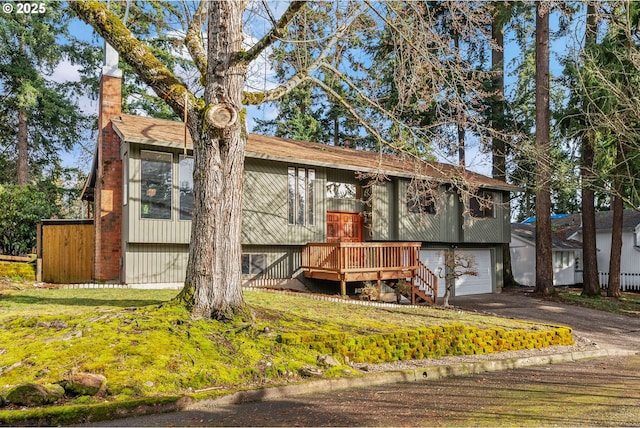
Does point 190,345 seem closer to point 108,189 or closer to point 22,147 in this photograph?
point 108,189

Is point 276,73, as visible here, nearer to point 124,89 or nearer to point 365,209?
point 365,209

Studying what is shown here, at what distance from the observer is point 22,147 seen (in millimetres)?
23641

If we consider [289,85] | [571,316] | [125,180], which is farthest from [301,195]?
[571,316]

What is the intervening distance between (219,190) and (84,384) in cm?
319

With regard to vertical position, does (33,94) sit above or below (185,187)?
above

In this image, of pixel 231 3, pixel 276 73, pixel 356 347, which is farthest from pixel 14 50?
pixel 356 347

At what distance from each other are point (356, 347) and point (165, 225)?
843 centimetres

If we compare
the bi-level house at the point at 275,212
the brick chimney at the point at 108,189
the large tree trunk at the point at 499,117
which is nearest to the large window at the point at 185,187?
the bi-level house at the point at 275,212

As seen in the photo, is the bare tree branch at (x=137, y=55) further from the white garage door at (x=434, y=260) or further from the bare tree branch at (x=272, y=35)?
the white garage door at (x=434, y=260)

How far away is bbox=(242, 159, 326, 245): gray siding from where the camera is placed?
14648 mm

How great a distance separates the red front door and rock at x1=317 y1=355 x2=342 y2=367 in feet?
35.1

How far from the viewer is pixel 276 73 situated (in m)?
11.5

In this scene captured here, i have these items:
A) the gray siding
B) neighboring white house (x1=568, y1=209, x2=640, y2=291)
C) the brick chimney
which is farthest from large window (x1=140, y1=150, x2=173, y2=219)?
neighboring white house (x1=568, y1=209, x2=640, y2=291)

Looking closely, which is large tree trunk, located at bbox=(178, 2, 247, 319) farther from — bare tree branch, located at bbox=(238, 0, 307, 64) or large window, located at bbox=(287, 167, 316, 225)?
large window, located at bbox=(287, 167, 316, 225)
